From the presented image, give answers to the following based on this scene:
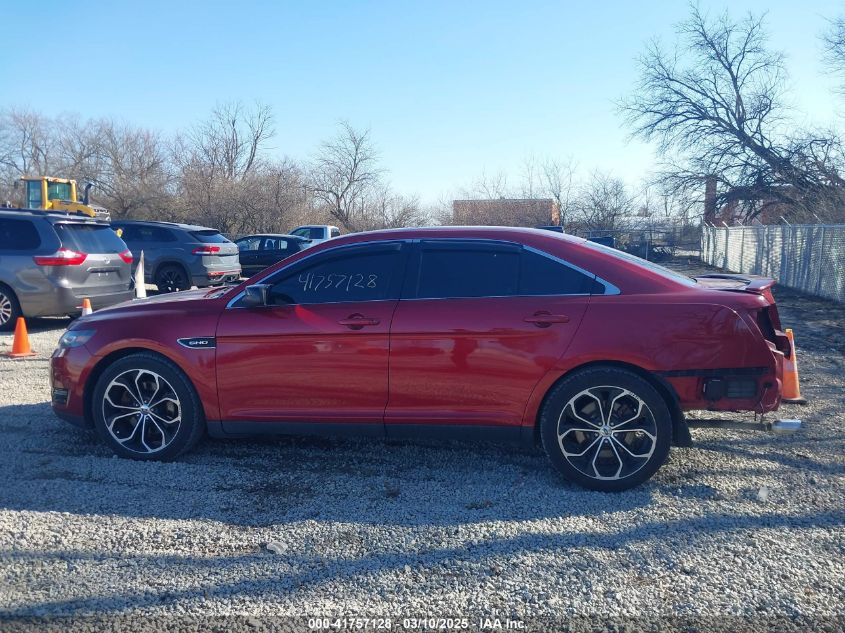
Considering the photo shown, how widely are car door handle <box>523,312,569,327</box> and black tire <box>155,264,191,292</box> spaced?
43.2ft

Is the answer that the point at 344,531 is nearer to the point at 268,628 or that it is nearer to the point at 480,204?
the point at 268,628

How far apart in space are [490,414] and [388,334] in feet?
2.81

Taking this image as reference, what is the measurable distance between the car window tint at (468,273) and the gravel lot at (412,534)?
4.12ft

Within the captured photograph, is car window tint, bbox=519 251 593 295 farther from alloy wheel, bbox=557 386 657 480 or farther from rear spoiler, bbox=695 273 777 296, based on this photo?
rear spoiler, bbox=695 273 777 296

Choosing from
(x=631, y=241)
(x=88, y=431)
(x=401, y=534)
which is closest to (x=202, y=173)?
(x=631, y=241)

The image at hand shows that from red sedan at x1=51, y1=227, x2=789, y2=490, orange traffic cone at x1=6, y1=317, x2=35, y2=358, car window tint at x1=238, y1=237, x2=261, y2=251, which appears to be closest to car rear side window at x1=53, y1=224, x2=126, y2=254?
orange traffic cone at x1=6, y1=317, x2=35, y2=358

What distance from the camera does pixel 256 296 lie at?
4.70 m

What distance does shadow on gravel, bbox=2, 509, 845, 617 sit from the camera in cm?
319

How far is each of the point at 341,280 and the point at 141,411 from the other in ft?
5.67

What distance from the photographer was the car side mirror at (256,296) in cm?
470

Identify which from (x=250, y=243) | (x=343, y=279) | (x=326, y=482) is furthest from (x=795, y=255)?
(x=326, y=482)

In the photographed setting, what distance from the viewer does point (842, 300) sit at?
15336 millimetres

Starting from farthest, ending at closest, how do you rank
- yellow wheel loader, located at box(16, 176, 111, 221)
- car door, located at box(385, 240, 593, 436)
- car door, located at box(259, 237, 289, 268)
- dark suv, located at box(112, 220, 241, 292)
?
yellow wheel loader, located at box(16, 176, 111, 221)
car door, located at box(259, 237, 289, 268)
dark suv, located at box(112, 220, 241, 292)
car door, located at box(385, 240, 593, 436)

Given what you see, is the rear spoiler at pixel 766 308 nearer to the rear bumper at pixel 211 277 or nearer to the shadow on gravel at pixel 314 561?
the shadow on gravel at pixel 314 561
